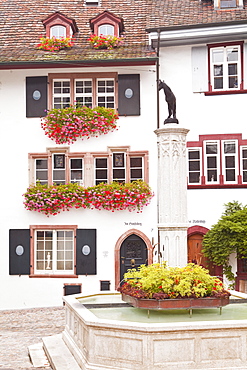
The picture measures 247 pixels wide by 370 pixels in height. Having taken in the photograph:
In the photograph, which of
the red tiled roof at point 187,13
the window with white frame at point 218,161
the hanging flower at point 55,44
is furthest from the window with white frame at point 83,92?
the window with white frame at point 218,161

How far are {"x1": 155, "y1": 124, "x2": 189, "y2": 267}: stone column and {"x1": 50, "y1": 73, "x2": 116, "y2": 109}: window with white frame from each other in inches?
340

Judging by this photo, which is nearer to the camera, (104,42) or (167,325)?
(167,325)

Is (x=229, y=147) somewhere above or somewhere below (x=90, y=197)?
above

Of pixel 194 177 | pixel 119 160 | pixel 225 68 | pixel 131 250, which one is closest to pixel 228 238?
pixel 194 177

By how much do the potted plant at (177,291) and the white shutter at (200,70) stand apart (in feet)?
33.7

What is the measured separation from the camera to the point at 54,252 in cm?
1934

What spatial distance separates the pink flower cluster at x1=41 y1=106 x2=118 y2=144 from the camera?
18891 mm

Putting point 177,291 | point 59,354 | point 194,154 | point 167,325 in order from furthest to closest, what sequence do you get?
point 194,154 → point 59,354 → point 177,291 → point 167,325

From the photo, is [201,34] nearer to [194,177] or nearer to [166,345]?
[194,177]

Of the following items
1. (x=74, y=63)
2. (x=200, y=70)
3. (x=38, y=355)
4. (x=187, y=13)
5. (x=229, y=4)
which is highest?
(x=229, y=4)

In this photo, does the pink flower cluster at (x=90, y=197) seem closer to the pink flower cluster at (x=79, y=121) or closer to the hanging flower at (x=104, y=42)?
the pink flower cluster at (x=79, y=121)

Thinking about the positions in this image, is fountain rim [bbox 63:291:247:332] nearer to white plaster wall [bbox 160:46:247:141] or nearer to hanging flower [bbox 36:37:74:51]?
white plaster wall [bbox 160:46:247:141]

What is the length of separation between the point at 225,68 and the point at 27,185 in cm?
712

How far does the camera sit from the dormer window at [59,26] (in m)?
20.2
